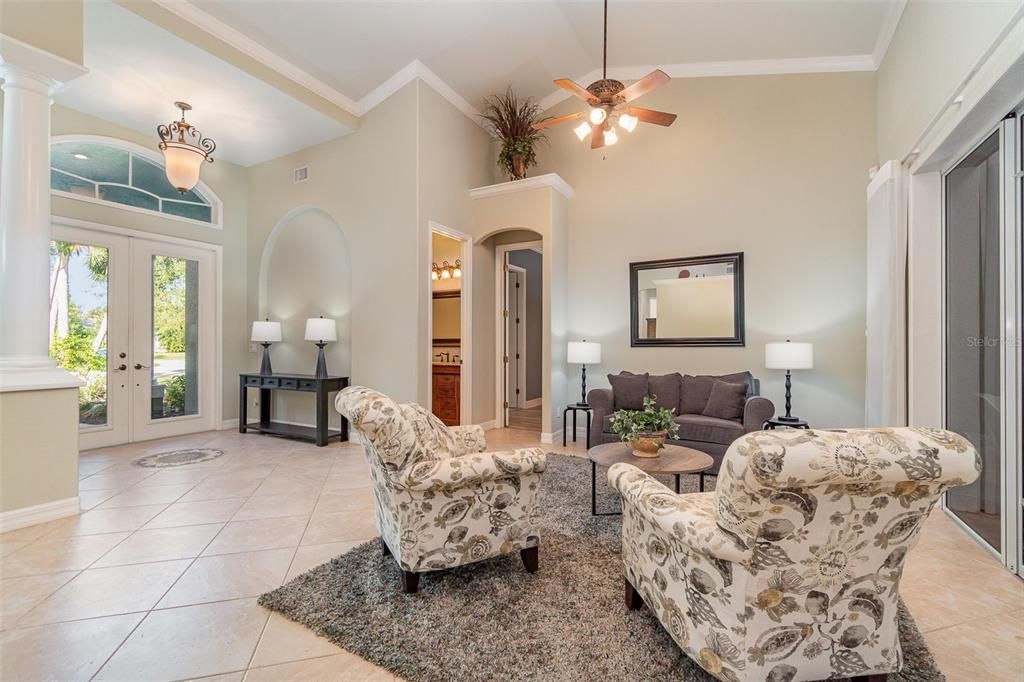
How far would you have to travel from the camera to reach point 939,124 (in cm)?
295

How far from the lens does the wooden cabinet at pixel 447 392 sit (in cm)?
594

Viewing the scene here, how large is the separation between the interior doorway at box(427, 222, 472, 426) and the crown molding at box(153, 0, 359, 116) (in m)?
1.74

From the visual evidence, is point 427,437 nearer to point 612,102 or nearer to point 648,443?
point 648,443

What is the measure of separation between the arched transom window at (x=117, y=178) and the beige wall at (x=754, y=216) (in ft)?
16.3

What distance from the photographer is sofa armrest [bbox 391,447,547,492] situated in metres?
2.00

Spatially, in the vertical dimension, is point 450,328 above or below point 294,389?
above

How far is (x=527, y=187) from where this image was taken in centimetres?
558

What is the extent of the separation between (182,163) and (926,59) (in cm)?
608

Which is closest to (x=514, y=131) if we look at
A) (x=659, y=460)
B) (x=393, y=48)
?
(x=393, y=48)

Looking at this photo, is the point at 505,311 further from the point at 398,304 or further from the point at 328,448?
the point at 328,448

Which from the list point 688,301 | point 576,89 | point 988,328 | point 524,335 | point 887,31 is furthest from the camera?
point 524,335

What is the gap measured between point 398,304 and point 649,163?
3375mm

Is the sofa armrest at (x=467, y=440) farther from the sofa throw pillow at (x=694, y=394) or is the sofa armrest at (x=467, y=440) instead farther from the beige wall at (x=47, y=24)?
the beige wall at (x=47, y=24)

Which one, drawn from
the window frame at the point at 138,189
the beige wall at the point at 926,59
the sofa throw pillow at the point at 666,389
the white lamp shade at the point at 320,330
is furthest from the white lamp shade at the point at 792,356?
the window frame at the point at 138,189
